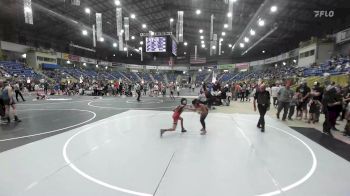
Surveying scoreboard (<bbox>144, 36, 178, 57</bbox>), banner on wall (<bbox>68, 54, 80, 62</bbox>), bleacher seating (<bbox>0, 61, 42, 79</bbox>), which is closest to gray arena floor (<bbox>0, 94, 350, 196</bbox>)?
scoreboard (<bbox>144, 36, 178, 57</bbox>)

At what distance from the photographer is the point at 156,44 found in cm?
1540

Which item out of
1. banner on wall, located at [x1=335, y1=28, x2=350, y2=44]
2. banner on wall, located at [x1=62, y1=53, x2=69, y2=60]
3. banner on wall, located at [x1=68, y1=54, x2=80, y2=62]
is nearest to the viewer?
banner on wall, located at [x1=335, y1=28, x2=350, y2=44]

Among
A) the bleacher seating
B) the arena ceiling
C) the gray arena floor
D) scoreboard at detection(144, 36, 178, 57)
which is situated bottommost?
the gray arena floor

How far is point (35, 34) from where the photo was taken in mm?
36844

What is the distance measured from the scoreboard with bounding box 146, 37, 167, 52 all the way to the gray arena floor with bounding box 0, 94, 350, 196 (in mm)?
9096

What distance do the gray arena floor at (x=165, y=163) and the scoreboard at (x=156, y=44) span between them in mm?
9096

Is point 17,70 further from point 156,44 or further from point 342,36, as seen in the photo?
point 342,36

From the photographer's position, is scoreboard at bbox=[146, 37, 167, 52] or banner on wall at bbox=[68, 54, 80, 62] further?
banner on wall at bbox=[68, 54, 80, 62]

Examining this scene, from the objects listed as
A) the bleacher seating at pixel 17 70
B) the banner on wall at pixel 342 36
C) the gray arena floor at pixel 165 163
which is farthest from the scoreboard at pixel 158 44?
the bleacher seating at pixel 17 70

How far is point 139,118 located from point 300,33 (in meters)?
32.6

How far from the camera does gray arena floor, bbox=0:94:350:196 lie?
3.50m

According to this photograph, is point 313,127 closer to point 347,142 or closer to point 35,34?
point 347,142

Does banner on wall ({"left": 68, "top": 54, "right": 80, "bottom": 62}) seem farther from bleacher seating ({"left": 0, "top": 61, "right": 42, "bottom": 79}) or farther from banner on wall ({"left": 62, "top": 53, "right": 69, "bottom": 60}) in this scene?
bleacher seating ({"left": 0, "top": 61, "right": 42, "bottom": 79})

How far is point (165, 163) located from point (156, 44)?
1213 centimetres
